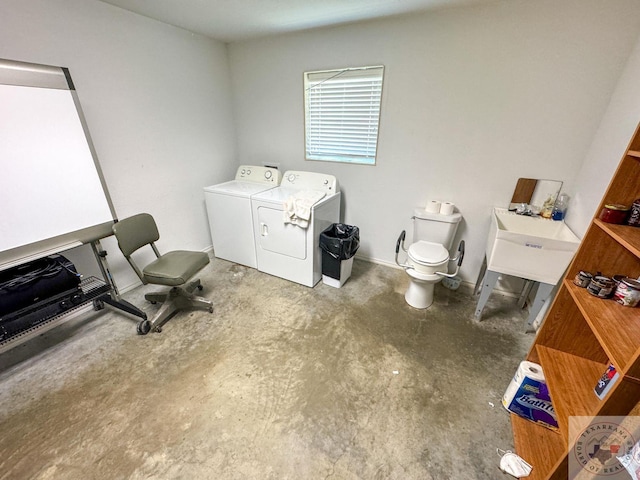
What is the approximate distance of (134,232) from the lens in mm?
2041

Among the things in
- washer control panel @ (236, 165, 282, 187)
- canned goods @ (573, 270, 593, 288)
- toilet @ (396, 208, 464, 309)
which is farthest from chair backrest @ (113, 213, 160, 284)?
canned goods @ (573, 270, 593, 288)

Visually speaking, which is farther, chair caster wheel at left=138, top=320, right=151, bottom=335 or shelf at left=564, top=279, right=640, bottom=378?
chair caster wheel at left=138, top=320, right=151, bottom=335

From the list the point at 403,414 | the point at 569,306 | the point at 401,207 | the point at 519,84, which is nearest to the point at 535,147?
the point at 519,84

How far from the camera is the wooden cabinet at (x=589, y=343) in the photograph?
89 cm

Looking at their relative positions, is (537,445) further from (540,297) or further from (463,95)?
(463,95)

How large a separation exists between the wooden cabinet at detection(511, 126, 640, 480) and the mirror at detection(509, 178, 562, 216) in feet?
3.31

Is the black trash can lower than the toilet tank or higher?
lower

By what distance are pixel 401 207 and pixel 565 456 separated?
2080 mm

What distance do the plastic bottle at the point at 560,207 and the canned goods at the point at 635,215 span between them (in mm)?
1094

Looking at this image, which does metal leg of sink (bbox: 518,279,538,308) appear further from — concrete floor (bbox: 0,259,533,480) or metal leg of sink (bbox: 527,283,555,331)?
metal leg of sink (bbox: 527,283,555,331)

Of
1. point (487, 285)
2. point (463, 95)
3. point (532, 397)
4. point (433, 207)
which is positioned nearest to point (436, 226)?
point (433, 207)

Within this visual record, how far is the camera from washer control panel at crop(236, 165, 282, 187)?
9.72 feet

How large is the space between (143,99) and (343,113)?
→ 1.85 meters

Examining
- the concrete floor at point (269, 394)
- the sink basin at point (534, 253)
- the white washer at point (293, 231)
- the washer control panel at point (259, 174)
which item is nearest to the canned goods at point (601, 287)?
the sink basin at point (534, 253)
